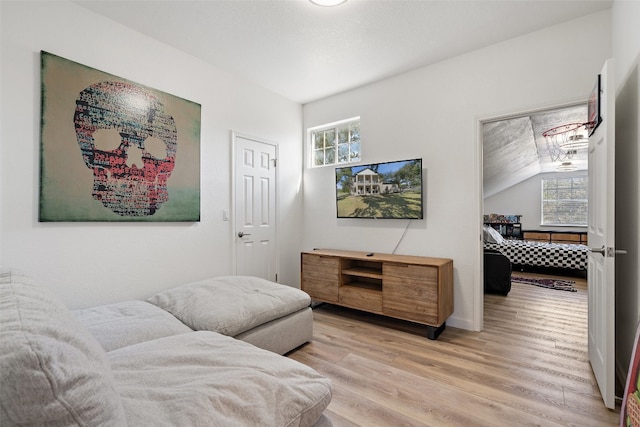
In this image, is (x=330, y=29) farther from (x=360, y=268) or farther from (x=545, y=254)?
(x=545, y=254)

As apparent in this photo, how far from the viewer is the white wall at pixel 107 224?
81.6 inches

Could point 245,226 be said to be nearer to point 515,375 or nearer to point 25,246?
point 25,246

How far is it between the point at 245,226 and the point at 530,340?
305 centimetres

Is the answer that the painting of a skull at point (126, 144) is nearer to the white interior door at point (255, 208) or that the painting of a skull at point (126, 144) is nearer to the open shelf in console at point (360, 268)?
the white interior door at point (255, 208)

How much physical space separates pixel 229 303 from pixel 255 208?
64.1 inches

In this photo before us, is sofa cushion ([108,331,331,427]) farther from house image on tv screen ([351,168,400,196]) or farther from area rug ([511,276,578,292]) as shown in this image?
area rug ([511,276,578,292])

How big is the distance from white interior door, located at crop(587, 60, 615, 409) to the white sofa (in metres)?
1.71

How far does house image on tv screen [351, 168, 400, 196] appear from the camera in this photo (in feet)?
11.5

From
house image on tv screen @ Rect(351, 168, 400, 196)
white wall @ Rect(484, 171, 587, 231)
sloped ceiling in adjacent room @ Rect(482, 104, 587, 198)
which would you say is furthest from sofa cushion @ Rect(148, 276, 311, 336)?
white wall @ Rect(484, 171, 587, 231)

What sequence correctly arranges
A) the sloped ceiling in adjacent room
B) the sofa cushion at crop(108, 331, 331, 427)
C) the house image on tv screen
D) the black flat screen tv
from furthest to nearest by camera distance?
1. the sloped ceiling in adjacent room
2. the house image on tv screen
3. the black flat screen tv
4. the sofa cushion at crop(108, 331, 331, 427)

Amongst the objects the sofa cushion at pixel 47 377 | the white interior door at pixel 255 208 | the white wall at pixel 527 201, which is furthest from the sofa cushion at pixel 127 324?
the white wall at pixel 527 201

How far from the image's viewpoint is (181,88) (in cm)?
302

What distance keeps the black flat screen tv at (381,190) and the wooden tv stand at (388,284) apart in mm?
492

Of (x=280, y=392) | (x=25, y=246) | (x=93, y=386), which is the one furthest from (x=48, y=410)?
(x=25, y=246)
